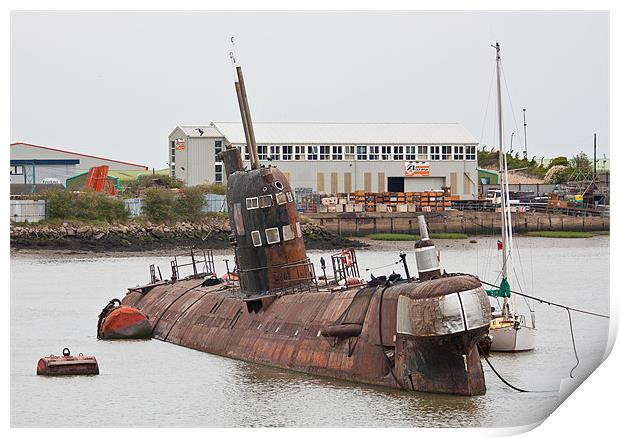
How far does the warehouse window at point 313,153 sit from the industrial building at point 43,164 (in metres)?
23.6

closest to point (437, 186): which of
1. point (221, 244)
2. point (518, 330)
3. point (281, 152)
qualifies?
point (281, 152)

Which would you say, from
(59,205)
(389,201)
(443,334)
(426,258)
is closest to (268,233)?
(426,258)

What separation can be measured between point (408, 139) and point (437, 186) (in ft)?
15.6

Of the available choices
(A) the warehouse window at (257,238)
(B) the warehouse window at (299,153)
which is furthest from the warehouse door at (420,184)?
(A) the warehouse window at (257,238)

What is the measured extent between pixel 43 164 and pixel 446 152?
3845 centimetres

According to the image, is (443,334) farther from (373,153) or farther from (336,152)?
(373,153)

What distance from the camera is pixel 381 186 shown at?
97.8 m

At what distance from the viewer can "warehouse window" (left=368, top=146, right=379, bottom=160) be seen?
319ft

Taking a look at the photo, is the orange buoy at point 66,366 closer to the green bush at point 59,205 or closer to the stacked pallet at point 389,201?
the green bush at point 59,205

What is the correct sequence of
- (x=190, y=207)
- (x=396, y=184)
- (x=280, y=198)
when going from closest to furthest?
(x=280, y=198), (x=190, y=207), (x=396, y=184)

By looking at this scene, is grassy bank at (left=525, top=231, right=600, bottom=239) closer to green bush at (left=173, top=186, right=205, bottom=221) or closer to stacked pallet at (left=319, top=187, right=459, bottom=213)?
stacked pallet at (left=319, top=187, right=459, bottom=213)

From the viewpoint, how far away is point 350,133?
98.8 metres

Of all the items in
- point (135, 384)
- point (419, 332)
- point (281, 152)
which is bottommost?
point (135, 384)

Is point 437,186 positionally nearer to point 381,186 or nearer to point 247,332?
point 381,186
